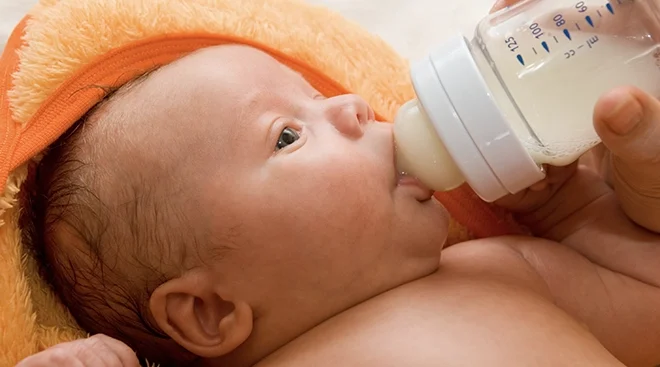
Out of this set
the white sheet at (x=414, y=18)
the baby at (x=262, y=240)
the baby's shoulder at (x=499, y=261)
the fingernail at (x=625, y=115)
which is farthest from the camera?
the white sheet at (x=414, y=18)

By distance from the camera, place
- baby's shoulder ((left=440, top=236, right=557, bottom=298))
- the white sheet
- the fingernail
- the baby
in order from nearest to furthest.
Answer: the fingernail → the baby → baby's shoulder ((left=440, top=236, right=557, bottom=298)) → the white sheet

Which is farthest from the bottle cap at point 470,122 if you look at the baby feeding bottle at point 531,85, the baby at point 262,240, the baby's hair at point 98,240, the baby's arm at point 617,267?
the baby's hair at point 98,240

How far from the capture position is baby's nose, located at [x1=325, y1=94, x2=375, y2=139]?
2.96 feet

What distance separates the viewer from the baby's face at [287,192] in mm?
856

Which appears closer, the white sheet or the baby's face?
the baby's face

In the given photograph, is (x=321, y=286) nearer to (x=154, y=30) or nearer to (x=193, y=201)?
(x=193, y=201)

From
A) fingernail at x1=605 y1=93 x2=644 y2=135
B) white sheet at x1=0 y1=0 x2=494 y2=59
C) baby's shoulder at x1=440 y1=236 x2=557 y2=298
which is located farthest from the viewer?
white sheet at x1=0 y1=0 x2=494 y2=59

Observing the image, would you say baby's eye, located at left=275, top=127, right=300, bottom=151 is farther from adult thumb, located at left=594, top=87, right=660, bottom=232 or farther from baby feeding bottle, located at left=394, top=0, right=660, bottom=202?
adult thumb, located at left=594, top=87, right=660, bottom=232

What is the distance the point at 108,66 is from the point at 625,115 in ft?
2.23

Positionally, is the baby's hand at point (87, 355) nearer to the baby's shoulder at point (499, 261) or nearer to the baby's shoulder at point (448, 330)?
the baby's shoulder at point (448, 330)

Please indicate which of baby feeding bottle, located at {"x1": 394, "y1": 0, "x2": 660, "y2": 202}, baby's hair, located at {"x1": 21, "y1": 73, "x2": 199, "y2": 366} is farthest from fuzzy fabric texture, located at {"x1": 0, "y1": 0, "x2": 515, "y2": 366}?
baby feeding bottle, located at {"x1": 394, "y1": 0, "x2": 660, "y2": 202}

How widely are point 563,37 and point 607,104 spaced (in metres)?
0.12

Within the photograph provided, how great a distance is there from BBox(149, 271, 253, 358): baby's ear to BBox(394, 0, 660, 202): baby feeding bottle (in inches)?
11.6

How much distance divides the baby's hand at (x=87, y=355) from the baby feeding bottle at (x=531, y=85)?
0.40m
